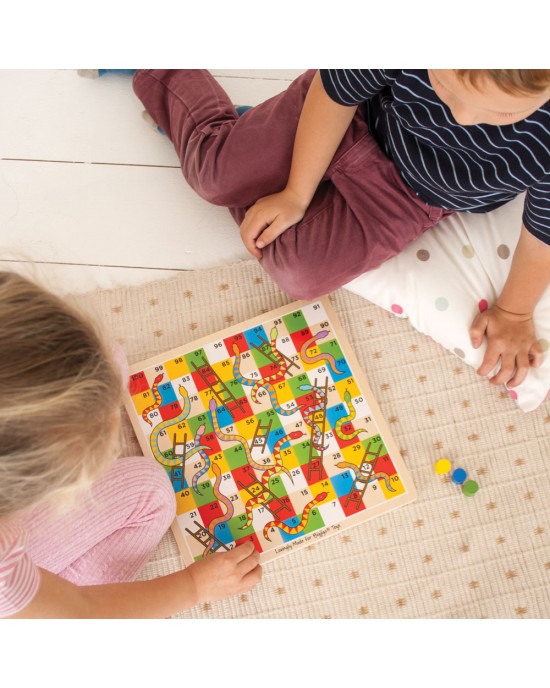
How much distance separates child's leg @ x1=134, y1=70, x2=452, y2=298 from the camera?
0.85 m

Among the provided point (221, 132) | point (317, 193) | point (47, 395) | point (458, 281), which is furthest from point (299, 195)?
point (47, 395)

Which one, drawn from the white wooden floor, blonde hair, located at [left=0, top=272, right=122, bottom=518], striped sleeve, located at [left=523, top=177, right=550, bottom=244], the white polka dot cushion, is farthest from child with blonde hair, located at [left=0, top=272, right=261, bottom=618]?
striped sleeve, located at [left=523, top=177, right=550, bottom=244]

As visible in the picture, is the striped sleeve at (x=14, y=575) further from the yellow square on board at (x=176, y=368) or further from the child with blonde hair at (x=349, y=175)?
the child with blonde hair at (x=349, y=175)

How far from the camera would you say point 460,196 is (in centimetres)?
81

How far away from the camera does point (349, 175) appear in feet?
2.82

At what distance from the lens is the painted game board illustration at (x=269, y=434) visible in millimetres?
875

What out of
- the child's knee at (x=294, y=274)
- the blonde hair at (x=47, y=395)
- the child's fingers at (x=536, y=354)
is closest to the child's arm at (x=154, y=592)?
the blonde hair at (x=47, y=395)

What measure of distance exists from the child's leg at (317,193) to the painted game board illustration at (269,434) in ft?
0.28

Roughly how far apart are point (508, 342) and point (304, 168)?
0.36 meters

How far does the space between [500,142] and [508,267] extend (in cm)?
23

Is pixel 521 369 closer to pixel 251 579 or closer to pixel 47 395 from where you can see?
pixel 251 579

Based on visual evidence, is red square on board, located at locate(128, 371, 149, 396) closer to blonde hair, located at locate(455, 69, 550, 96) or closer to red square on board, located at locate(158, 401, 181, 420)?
red square on board, located at locate(158, 401, 181, 420)
